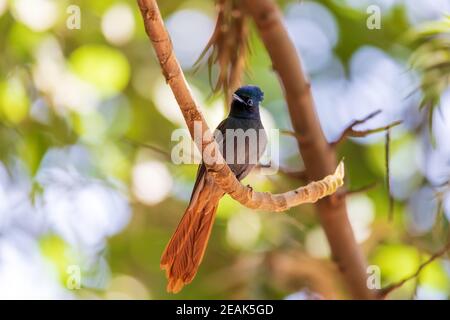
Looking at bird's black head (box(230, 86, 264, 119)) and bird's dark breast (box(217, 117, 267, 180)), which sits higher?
bird's black head (box(230, 86, 264, 119))

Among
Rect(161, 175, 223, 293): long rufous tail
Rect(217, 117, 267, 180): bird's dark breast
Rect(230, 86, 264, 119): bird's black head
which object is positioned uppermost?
Rect(230, 86, 264, 119): bird's black head

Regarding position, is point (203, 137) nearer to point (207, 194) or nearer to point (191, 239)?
point (191, 239)

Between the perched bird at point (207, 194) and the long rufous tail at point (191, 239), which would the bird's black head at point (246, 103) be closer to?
the perched bird at point (207, 194)

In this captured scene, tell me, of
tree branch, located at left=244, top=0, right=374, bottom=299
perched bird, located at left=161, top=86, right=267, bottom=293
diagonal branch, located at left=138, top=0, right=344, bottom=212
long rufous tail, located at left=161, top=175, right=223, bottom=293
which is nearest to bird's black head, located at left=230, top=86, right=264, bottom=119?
perched bird, located at left=161, top=86, right=267, bottom=293

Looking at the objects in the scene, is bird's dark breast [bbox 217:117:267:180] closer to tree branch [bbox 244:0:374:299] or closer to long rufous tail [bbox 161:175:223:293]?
tree branch [bbox 244:0:374:299]

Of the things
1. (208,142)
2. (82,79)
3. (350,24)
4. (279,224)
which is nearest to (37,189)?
(82,79)
